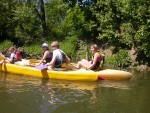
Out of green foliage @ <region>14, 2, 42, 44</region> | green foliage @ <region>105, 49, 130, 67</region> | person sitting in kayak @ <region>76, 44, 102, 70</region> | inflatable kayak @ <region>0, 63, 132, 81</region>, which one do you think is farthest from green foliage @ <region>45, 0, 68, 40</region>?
inflatable kayak @ <region>0, 63, 132, 81</region>

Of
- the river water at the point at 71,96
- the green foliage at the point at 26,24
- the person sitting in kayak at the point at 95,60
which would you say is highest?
the green foliage at the point at 26,24

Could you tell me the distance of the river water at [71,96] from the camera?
9.24 m

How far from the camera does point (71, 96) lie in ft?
35.0

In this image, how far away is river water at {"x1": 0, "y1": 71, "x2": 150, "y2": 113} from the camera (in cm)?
924

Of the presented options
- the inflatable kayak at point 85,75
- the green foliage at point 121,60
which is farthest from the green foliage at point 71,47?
the inflatable kayak at point 85,75

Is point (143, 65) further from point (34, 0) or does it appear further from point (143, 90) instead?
point (34, 0)

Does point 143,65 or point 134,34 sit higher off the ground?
point 134,34

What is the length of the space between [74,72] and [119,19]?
31.0ft

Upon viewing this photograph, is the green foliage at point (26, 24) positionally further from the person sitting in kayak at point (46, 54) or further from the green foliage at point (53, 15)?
the person sitting in kayak at point (46, 54)

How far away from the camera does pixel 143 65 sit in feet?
61.3

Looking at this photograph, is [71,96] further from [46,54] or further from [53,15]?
[53,15]

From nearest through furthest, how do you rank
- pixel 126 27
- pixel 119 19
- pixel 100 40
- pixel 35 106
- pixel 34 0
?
1. pixel 35 106
2. pixel 126 27
3. pixel 119 19
4. pixel 100 40
5. pixel 34 0

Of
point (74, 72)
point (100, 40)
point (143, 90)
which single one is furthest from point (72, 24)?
point (143, 90)

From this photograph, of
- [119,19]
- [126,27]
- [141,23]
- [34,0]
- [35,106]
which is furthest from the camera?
[34,0]
